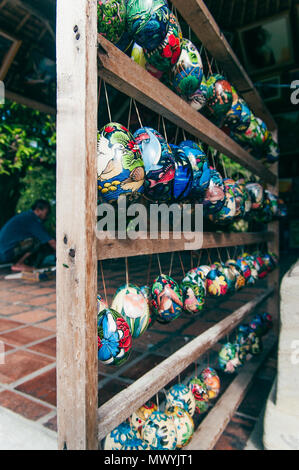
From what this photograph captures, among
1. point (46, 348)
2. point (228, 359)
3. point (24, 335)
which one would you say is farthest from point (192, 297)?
point (24, 335)

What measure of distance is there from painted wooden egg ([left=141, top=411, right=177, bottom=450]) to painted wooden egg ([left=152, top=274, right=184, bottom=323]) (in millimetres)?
401

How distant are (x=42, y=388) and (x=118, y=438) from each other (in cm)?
84

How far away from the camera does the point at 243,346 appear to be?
2426 millimetres

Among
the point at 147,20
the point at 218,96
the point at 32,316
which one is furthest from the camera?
the point at 32,316

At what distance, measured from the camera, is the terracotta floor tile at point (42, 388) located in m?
1.85

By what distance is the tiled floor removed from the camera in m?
1.80

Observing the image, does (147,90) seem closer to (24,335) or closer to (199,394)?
(199,394)

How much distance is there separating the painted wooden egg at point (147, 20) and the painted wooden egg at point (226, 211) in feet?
3.09

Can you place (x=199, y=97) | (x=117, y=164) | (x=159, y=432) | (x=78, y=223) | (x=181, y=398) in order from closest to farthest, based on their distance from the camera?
(x=78, y=223)
(x=117, y=164)
(x=159, y=432)
(x=181, y=398)
(x=199, y=97)

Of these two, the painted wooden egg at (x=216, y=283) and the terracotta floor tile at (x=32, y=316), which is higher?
the painted wooden egg at (x=216, y=283)

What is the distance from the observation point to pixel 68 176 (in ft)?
3.19

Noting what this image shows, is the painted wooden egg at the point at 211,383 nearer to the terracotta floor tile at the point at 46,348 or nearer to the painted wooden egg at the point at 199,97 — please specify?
the terracotta floor tile at the point at 46,348

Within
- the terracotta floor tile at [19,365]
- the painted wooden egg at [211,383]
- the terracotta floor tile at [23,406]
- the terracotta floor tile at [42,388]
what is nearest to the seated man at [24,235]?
the terracotta floor tile at [19,365]
